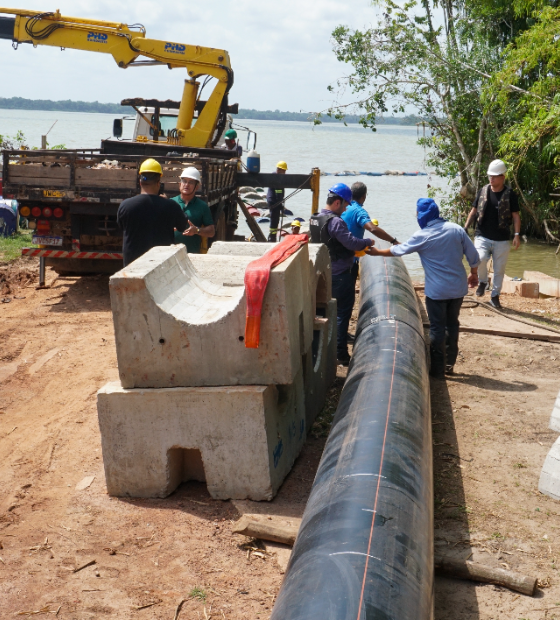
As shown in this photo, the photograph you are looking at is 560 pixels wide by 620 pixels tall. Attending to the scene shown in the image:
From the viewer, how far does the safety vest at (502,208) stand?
9484 millimetres

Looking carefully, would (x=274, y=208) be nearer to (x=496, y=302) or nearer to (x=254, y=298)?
(x=496, y=302)

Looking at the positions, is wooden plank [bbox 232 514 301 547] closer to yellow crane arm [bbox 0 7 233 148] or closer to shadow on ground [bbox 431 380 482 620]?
shadow on ground [bbox 431 380 482 620]

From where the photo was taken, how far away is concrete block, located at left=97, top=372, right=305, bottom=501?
4.28m

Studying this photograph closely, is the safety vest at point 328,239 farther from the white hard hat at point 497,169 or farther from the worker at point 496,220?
the white hard hat at point 497,169

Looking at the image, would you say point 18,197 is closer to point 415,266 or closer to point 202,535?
point 202,535

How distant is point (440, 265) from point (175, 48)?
8.57 m

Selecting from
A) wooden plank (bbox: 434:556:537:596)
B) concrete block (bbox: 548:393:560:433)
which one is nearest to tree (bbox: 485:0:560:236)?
concrete block (bbox: 548:393:560:433)

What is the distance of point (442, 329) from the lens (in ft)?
22.7

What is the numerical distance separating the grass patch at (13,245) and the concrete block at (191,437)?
834cm

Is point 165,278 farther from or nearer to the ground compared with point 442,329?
farther from the ground

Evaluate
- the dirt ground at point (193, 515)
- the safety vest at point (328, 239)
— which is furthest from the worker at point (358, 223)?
the dirt ground at point (193, 515)

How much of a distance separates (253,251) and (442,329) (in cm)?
216

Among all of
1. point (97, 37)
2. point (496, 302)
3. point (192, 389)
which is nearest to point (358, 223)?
point (192, 389)

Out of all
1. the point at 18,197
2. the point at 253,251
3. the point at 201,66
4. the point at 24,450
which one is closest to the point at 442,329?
the point at 253,251
